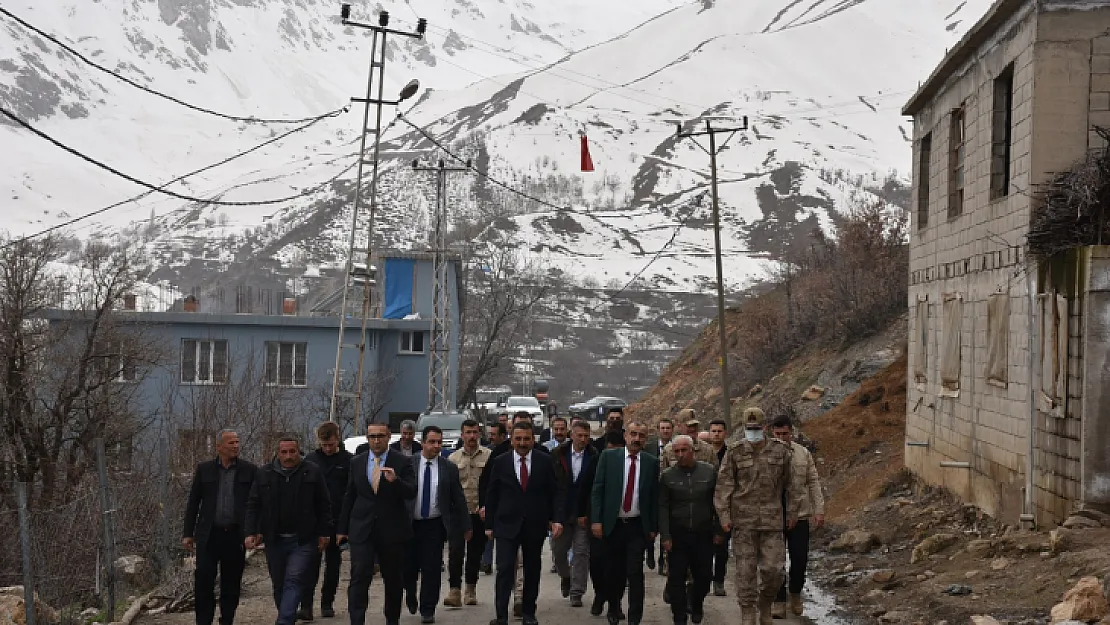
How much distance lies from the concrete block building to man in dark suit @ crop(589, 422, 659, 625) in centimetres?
436

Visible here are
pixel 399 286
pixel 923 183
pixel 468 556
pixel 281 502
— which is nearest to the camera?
pixel 281 502

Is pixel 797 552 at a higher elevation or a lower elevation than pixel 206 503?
lower

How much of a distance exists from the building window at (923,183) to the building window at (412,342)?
26.9 metres

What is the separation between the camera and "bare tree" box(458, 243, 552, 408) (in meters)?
58.1

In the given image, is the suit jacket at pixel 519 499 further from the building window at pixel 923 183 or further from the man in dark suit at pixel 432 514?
the building window at pixel 923 183

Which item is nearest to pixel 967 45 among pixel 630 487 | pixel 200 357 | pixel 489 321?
pixel 630 487

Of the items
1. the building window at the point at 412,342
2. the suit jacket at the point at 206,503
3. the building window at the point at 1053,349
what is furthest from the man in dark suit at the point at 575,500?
the building window at the point at 412,342

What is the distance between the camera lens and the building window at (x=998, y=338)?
15.0m

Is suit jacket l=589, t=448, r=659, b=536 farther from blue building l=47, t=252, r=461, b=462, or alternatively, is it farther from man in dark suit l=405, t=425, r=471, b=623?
blue building l=47, t=252, r=461, b=462

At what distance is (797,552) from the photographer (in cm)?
1203

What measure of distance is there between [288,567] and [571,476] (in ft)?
10.0

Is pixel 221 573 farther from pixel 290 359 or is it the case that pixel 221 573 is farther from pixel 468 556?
pixel 290 359

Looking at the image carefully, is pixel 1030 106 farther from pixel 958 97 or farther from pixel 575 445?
Result: pixel 575 445

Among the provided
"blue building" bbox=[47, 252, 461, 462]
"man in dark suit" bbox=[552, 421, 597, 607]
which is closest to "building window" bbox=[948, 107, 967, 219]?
"man in dark suit" bbox=[552, 421, 597, 607]
